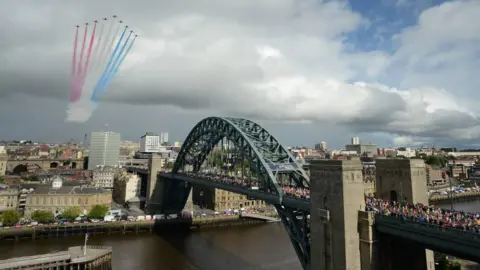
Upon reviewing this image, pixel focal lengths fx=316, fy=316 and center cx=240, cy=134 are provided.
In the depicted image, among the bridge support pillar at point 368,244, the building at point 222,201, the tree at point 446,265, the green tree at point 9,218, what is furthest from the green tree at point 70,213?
the tree at point 446,265

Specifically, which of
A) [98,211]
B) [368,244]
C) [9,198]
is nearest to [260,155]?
[368,244]

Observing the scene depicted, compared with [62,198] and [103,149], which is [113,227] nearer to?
[62,198]

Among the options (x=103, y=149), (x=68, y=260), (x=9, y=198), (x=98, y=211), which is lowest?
(x=68, y=260)

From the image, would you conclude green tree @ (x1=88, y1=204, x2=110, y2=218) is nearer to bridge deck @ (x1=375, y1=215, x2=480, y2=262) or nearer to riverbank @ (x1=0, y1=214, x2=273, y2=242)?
riverbank @ (x1=0, y1=214, x2=273, y2=242)

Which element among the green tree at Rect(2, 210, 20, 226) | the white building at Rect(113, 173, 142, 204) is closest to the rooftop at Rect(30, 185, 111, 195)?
the green tree at Rect(2, 210, 20, 226)

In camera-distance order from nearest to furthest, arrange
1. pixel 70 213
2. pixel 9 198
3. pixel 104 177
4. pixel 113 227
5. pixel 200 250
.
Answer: pixel 200 250 → pixel 113 227 → pixel 70 213 → pixel 9 198 → pixel 104 177
